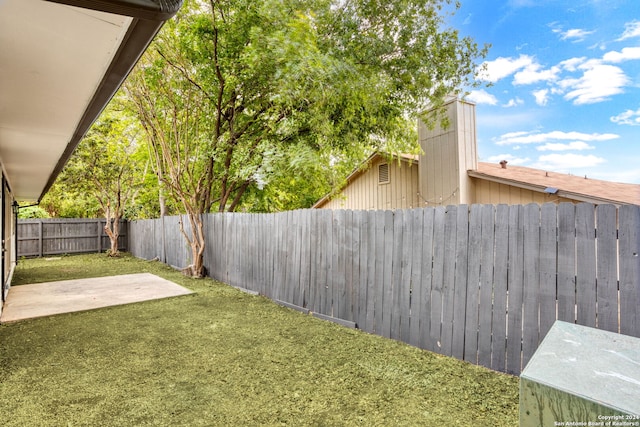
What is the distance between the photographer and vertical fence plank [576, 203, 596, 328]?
249 centimetres

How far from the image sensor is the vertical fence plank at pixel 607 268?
2.40 m

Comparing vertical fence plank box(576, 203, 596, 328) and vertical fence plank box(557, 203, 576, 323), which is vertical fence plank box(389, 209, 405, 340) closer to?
vertical fence plank box(557, 203, 576, 323)

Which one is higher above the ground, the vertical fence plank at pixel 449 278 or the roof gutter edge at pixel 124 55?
the roof gutter edge at pixel 124 55

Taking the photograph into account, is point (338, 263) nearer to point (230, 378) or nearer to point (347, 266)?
point (347, 266)

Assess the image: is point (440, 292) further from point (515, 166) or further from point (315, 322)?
point (515, 166)

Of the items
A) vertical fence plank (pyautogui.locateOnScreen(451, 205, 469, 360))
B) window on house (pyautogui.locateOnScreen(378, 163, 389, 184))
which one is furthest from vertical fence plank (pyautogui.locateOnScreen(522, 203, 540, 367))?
window on house (pyautogui.locateOnScreen(378, 163, 389, 184))

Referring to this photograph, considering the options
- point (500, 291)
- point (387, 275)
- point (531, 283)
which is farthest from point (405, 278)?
point (531, 283)

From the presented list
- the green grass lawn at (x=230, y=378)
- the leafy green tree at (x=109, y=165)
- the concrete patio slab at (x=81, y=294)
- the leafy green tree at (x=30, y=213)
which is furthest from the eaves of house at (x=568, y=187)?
the leafy green tree at (x=30, y=213)

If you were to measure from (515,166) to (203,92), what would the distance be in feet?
28.3

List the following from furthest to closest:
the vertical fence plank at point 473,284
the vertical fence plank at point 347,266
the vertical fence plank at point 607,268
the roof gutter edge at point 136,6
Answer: the vertical fence plank at point 347,266 → the vertical fence plank at point 473,284 → the vertical fence plank at point 607,268 → the roof gutter edge at point 136,6

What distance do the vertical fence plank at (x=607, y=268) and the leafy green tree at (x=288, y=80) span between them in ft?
14.8

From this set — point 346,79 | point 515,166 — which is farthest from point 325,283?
point 515,166

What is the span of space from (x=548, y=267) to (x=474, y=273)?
59 cm

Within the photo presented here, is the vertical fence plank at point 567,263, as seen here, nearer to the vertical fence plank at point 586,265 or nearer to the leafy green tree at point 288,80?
the vertical fence plank at point 586,265
